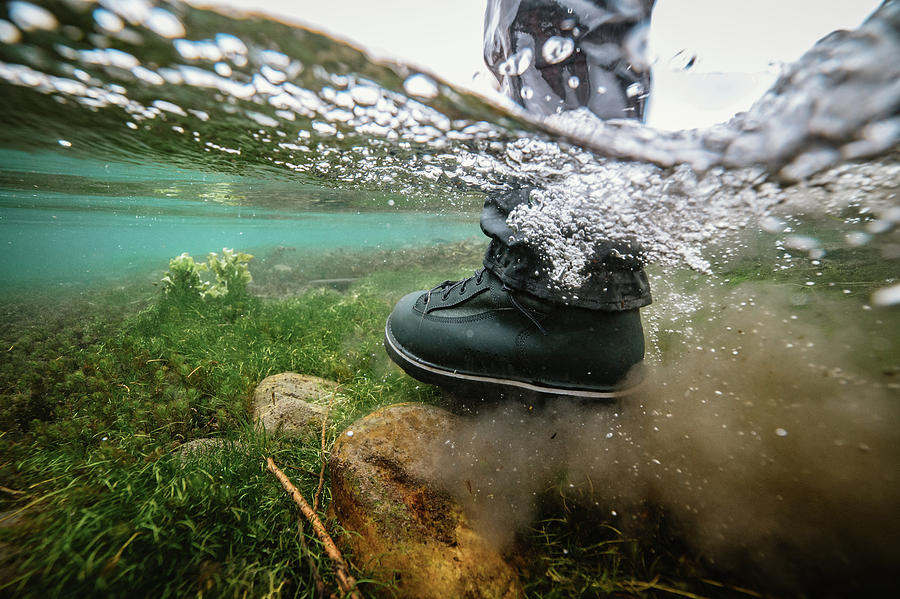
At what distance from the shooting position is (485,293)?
1.96 meters

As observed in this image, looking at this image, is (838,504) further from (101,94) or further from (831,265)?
(101,94)

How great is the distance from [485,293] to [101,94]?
3.06m

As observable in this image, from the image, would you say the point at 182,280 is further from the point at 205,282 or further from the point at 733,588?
the point at 733,588

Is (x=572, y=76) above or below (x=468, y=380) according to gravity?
above

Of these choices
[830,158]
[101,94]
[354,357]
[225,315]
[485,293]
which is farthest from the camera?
[225,315]

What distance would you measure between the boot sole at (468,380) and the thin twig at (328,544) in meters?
0.86

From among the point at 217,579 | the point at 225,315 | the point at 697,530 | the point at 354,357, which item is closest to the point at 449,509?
the point at 217,579

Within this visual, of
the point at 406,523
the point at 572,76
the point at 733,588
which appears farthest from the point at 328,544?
the point at 572,76

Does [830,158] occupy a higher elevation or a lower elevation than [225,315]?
higher

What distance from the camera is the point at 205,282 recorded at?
526cm

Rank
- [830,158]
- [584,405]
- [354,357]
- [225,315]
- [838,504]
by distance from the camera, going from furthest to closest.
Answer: [225,315] < [354,357] < [584,405] < [830,158] < [838,504]

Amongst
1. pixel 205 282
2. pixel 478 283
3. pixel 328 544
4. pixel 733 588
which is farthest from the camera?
pixel 205 282

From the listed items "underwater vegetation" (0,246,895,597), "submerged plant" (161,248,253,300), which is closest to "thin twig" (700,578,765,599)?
"underwater vegetation" (0,246,895,597)

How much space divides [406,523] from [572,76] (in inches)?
86.6
